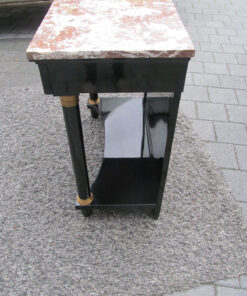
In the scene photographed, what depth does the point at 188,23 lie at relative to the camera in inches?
158

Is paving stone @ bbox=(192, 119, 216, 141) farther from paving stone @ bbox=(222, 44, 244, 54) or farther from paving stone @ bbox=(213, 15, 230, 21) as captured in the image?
paving stone @ bbox=(213, 15, 230, 21)

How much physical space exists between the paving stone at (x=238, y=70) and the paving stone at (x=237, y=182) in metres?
1.49

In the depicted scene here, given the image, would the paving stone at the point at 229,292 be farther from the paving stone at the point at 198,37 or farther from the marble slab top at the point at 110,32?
the paving stone at the point at 198,37

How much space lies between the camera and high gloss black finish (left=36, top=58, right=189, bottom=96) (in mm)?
911

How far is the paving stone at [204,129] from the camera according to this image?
7.02ft

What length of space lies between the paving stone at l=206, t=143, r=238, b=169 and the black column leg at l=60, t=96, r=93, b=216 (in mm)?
998

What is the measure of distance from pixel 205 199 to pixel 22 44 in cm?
319

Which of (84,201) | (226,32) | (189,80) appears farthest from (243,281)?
(226,32)

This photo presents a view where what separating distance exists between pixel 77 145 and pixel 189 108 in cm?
150

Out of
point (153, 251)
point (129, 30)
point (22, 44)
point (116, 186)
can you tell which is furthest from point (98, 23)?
point (22, 44)

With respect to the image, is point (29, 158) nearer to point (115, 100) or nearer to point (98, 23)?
point (115, 100)

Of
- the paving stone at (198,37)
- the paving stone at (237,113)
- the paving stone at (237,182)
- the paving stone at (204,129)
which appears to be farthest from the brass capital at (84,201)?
the paving stone at (198,37)

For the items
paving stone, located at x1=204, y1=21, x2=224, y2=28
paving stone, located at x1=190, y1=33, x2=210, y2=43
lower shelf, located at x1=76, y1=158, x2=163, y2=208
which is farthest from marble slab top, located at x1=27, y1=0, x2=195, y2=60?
paving stone, located at x1=204, y1=21, x2=224, y2=28

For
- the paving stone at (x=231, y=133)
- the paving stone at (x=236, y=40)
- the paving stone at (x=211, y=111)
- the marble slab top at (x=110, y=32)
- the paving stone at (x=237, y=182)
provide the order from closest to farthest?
the marble slab top at (x=110, y=32), the paving stone at (x=237, y=182), the paving stone at (x=231, y=133), the paving stone at (x=211, y=111), the paving stone at (x=236, y=40)
